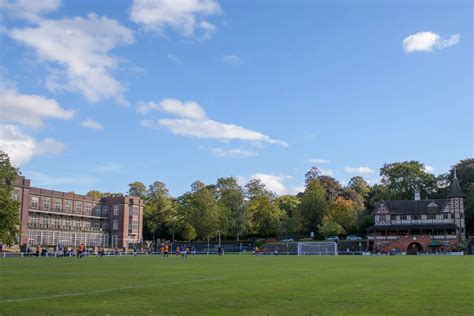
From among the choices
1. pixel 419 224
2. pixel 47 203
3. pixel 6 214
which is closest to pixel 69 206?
pixel 47 203

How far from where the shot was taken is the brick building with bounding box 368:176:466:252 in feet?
316

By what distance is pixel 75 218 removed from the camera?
117938 millimetres

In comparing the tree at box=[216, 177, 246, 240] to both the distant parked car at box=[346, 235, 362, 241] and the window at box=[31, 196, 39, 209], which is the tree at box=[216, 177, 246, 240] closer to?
the distant parked car at box=[346, 235, 362, 241]

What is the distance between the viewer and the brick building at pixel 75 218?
103562 millimetres

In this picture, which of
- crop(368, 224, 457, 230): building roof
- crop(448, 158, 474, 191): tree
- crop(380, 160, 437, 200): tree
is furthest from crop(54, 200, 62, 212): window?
crop(448, 158, 474, 191): tree

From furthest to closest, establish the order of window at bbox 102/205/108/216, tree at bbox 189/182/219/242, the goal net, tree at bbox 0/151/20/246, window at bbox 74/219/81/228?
window at bbox 102/205/108/216, window at bbox 74/219/81/228, tree at bbox 189/182/219/242, the goal net, tree at bbox 0/151/20/246

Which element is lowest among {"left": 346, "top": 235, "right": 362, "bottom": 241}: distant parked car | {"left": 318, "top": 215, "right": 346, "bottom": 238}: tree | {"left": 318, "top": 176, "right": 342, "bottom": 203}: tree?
{"left": 346, "top": 235, "right": 362, "bottom": 241}: distant parked car

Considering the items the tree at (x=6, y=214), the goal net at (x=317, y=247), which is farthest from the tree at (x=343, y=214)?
the tree at (x=6, y=214)

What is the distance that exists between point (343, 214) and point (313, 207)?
635cm

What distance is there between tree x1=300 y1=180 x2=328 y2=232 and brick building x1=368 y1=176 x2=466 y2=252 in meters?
11.2

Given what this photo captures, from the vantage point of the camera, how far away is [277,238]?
11644 cm

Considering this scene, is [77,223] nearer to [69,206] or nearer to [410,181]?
[69,206]

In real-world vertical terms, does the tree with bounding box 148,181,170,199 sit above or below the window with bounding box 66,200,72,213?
above

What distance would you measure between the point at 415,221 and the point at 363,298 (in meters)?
96.1
